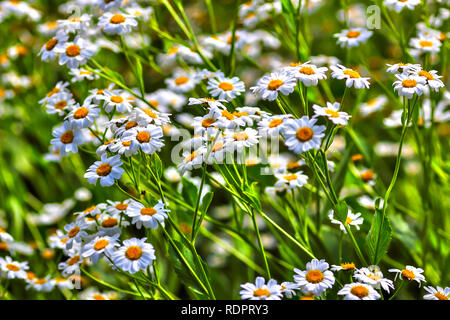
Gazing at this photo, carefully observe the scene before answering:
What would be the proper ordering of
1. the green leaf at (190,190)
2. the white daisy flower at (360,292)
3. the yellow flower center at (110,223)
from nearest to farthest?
the white daisy flower at (360,292), the yellow flower center at (110,223), the green leaf at (190,190)

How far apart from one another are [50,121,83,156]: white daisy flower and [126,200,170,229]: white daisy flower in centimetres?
26

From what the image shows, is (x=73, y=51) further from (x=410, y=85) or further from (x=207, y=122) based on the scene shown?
(x=410, y=85)

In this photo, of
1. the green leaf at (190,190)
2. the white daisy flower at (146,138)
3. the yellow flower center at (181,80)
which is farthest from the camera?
the yellow flower center at (181,80)

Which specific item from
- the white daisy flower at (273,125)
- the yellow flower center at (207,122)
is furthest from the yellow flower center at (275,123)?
the yellow flower center at (207,122)

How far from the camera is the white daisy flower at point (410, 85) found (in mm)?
1146

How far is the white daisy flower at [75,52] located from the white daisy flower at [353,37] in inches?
29.1

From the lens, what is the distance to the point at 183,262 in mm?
1236

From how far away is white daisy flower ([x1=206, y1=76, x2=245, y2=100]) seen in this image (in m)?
1.35

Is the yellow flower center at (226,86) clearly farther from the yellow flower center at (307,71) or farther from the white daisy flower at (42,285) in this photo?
the white daisy flower at (42,285)

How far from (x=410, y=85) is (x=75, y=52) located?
0.84 metres

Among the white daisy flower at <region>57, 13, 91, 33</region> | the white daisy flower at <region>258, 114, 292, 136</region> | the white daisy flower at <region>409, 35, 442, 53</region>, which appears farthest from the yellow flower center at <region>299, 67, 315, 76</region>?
the white daisy flower at <region>57, 13, 91, 33</region>
